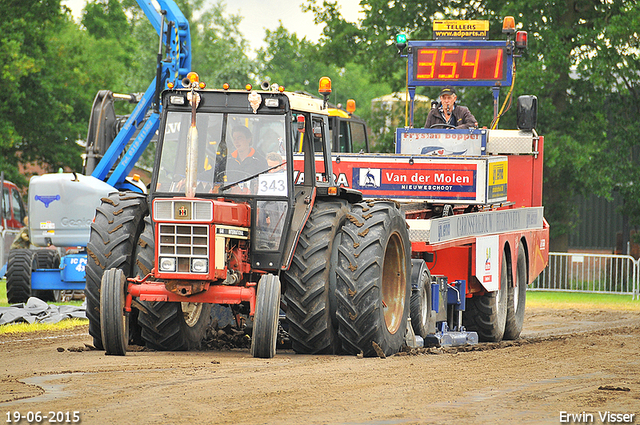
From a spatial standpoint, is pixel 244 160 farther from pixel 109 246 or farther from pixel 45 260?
pixel 45 260

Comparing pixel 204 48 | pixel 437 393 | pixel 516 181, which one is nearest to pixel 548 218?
pixel 516 181

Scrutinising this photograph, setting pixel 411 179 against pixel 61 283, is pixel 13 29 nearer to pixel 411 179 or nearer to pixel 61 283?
pixel 61 283

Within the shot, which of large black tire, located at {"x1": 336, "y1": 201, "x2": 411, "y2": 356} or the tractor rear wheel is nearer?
large black tire, located at {"x1": 336, "y1": 201, "x2": 411, "y2": 356}

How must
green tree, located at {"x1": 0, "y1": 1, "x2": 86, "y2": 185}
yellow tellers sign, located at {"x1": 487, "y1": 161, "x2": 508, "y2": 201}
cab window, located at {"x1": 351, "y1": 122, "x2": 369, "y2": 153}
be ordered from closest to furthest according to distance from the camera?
yellow tellers sign, located at {"x1": 487, "y1": 161, "x2": 508, "y2": 201} < cab window, located at {"x1": 351, "y1": 122, "x2": 369, "y2": 153} < green tree, located at {"x1": 0, "y1": 1, "x2": 86, "y2": 185}

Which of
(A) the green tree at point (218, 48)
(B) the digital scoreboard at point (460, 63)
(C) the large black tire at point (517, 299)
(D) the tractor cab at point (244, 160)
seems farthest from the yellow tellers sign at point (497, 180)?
(A) the green tree at point (218, 48)

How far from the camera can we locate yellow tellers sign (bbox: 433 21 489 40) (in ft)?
51.8

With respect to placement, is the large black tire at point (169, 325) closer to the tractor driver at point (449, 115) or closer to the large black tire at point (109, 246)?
the large black tire at point (109, 246)

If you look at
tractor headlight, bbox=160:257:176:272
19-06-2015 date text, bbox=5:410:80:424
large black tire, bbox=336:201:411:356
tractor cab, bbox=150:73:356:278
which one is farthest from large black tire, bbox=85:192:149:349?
19-06-2015 date text, bbox=5:410:80:424

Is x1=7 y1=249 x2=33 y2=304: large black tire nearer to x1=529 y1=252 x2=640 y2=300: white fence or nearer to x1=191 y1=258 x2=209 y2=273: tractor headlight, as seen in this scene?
x1=191 y1=258 x2=209 y2=273: tractor headlight

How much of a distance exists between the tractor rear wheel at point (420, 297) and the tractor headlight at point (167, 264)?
3264 millimetres

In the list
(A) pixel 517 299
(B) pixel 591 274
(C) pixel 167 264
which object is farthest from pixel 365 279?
(B) pixel 591 274

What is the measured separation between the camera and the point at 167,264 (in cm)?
874

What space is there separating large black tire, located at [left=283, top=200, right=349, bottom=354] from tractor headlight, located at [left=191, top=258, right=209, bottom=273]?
3.12 ft

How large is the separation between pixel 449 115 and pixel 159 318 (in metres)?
6.70
